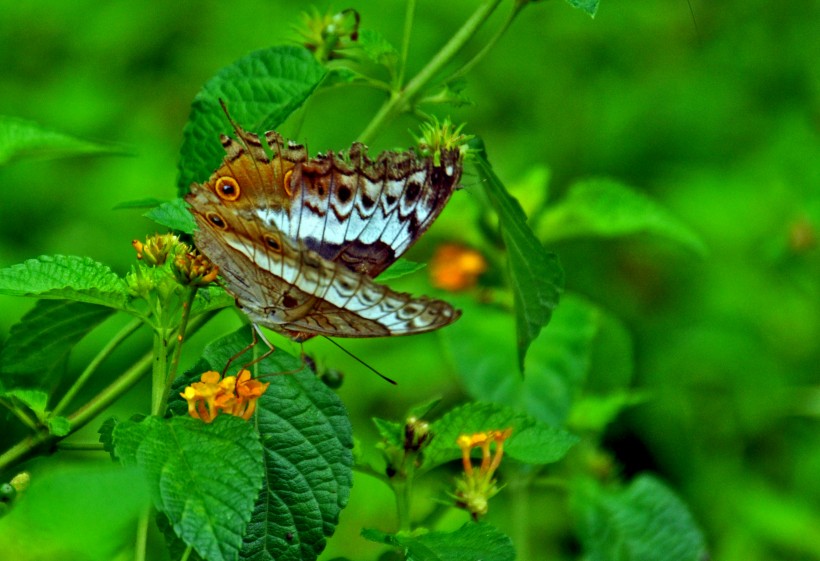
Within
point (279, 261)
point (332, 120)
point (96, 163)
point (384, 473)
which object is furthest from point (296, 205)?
point (96, 163)

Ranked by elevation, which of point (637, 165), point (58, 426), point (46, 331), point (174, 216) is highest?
point (637, 165)

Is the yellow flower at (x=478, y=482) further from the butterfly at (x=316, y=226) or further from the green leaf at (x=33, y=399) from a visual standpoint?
the green leaf at (x=33, y=399)

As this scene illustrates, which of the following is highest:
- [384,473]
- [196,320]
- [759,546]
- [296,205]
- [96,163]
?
[96,163]

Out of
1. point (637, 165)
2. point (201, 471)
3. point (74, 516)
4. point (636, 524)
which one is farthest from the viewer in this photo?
point (637, 165)

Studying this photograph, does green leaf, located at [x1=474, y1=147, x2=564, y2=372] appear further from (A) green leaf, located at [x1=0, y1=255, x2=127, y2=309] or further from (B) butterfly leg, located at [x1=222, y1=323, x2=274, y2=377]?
(A) green leaf, located at [x1=0, y1=255, x2=127, y2=309]

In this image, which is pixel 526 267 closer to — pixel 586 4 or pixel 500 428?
pixel 500 428

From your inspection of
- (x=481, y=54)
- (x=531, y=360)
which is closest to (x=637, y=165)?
(x=531, y=360)

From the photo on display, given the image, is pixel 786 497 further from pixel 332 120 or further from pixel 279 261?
pixel 279 261
